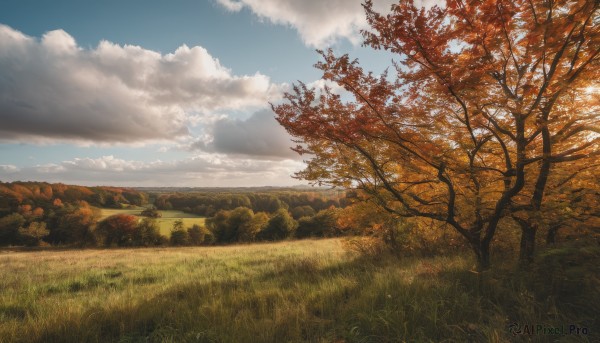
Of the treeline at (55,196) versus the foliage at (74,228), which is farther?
the treeline at (55,196)

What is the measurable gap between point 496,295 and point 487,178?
7.69ft

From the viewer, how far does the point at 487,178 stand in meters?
5.63

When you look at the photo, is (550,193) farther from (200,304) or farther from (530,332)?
(200,304)

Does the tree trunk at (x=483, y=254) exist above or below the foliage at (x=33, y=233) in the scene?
above

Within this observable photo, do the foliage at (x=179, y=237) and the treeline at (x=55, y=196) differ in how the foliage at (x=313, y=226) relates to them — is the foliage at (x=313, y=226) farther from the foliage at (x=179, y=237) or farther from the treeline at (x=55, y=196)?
the treeline at (x=55, y=196)

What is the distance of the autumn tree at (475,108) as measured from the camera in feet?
12.7

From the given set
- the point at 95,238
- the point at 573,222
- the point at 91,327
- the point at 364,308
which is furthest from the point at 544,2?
the point at 95,238

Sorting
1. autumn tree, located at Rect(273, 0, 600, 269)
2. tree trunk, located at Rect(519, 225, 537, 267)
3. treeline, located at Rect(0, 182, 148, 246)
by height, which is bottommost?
treeline, located at Rect(0, 182, 148, 246)

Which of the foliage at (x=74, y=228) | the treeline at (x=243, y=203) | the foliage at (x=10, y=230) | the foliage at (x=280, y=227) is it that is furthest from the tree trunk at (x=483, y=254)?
the treeline at (x=243, y=203)

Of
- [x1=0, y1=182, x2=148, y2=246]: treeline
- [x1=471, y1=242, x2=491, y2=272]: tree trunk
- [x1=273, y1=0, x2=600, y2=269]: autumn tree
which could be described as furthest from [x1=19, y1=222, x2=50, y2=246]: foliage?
[x1=471, y1=242, x2=491, y2=272]: tree trunk

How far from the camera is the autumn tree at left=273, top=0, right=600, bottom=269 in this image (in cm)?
388

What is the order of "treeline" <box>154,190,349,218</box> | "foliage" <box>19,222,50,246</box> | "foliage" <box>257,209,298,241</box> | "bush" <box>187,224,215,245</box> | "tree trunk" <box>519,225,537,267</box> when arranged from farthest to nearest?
1. "treeline" <box>154,190,349,218</box>
2. "bush" <box>187,224,215,245</box>
3. "foliage" <box>257,209,298,241</box>
4. "foliage" <box>19,222,50,246</box>
5. "tree trunk" <box>519,225,537,267</box>

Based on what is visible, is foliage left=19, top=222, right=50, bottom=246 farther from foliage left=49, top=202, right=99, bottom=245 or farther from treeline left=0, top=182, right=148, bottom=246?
foliage left=49, top=202, right=99, bottom=245

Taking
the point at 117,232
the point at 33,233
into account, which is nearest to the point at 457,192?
the point at 117,232
